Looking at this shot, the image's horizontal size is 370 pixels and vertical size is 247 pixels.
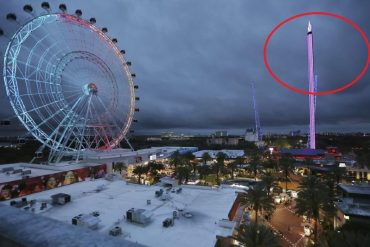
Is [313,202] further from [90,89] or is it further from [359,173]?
[359,173]

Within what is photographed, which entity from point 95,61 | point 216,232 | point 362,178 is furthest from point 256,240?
point 362,178

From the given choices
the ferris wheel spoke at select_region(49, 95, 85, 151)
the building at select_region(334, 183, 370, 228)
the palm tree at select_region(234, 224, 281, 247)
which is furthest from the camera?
the ferris wheel spoke at select_region(49, 95, 85, 151)

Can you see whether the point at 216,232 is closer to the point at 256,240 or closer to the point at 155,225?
the point at 256,240

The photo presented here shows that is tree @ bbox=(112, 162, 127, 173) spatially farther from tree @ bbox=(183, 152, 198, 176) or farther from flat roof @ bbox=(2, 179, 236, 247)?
flat roof @ bbox=(2, 179, 236, 247)

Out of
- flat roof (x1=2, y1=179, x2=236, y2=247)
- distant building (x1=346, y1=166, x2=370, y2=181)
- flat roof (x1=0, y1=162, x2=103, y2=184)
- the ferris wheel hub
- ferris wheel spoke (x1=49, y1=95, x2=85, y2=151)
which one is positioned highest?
the ferris wheel hub

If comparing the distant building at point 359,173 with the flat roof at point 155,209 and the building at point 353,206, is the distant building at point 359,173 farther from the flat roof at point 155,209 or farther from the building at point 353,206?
the flat roof at point 155,209

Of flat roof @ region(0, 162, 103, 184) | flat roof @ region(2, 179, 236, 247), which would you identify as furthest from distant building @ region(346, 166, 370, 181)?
flat roof @ region(0, 162, 103, 184)

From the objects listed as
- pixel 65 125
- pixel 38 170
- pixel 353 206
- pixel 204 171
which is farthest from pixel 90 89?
pixel 353 206
